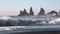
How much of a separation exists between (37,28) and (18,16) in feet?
2.20

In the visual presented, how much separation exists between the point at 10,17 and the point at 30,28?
2.21 ft

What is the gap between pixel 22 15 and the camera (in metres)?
2.79

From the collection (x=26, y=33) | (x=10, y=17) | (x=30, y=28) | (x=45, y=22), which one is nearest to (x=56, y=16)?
(x=45, y=22)

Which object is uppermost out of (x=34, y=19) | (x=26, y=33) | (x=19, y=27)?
(x=34, y=19)

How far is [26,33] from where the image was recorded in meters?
2.89

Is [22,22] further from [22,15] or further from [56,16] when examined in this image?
[56,16]

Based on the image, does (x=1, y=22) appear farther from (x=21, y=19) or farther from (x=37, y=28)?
(x=37, y=28)

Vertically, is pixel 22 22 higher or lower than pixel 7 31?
higher

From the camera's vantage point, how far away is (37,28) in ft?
9.47

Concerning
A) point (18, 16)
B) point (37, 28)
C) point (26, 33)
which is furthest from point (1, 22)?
point (37, 28)

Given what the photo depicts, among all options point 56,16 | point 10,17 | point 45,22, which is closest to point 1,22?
point 10,17

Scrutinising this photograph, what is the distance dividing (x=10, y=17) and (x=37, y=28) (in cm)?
86

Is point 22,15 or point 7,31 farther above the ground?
point 22,15

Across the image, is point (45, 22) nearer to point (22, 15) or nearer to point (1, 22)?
point (22, 15)
